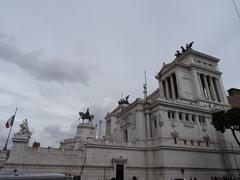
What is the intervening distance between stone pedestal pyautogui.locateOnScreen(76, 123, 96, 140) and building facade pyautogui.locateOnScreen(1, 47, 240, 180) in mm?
2777

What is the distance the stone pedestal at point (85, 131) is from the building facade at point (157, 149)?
2.78m

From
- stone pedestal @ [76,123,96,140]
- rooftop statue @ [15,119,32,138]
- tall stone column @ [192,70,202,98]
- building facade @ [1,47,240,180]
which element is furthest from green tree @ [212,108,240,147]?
rooftop statue @ [15,119,32,138]

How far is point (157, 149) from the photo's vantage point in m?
33.6

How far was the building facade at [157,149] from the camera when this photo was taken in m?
28.4

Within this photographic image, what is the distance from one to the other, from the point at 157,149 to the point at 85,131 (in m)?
24.3

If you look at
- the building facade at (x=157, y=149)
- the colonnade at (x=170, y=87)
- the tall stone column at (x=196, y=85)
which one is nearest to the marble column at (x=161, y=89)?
the colonnade at (x=170, y=87)

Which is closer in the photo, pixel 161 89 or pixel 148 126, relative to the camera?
pixel 148 126

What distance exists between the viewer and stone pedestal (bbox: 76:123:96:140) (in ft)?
165

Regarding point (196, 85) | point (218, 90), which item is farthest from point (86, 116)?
point (218, 90)

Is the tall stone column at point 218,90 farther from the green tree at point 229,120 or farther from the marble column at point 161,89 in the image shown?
the green tree at point 229,120

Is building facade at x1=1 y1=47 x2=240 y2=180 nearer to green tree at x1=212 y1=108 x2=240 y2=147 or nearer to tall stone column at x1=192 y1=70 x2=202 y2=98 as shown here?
tall stone column at x1=192 y1=70 x2=202 y2=98

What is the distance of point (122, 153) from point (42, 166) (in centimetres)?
1339

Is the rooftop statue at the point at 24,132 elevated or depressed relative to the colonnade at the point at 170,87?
depressed

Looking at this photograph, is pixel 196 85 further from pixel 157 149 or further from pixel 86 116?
pixel 86 116
